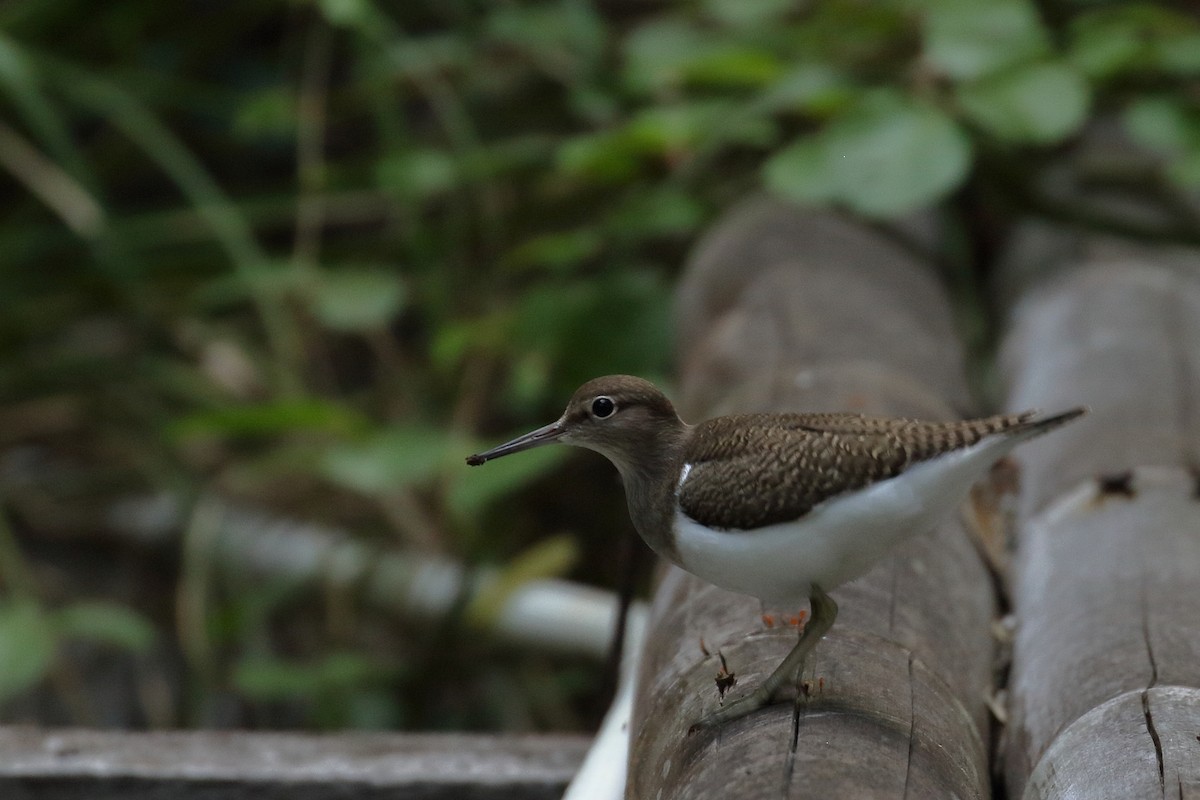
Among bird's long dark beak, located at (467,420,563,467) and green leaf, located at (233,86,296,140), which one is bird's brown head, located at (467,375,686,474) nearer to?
bird's long dark beak, located at (467,420,563,467)

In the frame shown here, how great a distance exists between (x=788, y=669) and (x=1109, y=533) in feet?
2.97

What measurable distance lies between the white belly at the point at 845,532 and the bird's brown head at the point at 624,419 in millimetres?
291

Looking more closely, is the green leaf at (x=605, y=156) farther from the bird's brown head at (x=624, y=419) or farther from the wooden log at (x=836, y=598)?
the bird's brown head at (x=624, y=419)

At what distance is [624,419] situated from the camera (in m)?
2.35

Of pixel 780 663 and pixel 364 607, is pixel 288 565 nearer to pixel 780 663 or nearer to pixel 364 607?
pixel 364 607

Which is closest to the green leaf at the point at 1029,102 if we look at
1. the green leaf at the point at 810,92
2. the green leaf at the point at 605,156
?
the green leaf at the point at 810,92

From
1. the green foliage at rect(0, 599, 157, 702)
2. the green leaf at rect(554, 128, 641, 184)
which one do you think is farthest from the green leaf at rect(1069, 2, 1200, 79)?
the green foliage at rect(0, 599, 157, 702)

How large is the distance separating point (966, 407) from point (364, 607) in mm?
2029

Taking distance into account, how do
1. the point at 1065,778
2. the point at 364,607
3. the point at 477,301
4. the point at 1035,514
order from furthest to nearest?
1. the point at 477,301
2. the point at 364,607
3. the point at 1035,514
4. the point at 1065,778

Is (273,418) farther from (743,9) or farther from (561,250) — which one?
(743,9)

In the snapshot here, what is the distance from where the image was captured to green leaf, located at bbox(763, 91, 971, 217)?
11.9ft

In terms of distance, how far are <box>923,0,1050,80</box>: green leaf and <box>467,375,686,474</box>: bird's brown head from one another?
1977 mm

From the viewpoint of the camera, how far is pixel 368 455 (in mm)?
3914

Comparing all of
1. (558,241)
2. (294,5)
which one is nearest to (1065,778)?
(558,241)
